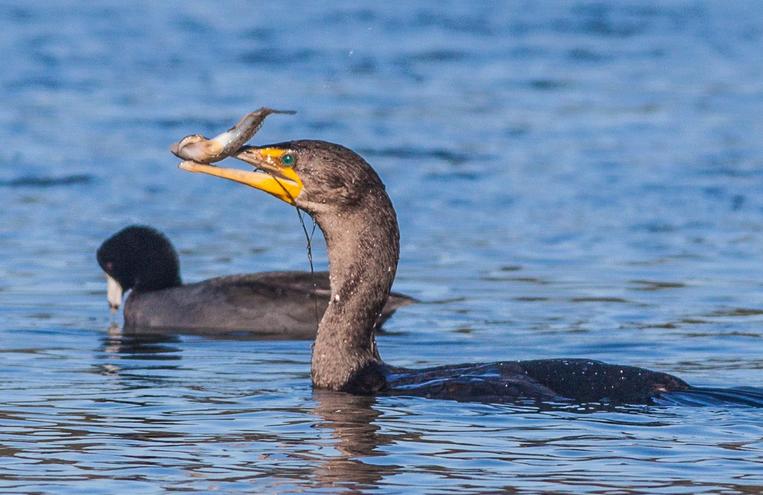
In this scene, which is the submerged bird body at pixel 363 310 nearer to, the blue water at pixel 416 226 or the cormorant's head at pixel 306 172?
the cormorant's head at pixel 306 172

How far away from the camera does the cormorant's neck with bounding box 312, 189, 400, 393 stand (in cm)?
966

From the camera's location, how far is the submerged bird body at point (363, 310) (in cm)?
912

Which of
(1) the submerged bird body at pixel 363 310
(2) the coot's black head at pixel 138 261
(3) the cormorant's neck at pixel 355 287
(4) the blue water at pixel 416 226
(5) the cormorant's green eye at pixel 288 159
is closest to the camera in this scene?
(4) the blue water at pixel 416 226

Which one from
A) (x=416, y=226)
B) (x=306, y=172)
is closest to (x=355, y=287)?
(x=306, y=172)

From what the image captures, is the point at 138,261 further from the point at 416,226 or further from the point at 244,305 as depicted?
the point at 416,226

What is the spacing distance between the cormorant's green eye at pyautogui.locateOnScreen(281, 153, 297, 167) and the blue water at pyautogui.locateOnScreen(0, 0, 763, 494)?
1256 mm

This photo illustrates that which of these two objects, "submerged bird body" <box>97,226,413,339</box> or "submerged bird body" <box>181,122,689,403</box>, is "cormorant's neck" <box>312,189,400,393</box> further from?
"submerged bird body" <box>97,226,413,339</box>

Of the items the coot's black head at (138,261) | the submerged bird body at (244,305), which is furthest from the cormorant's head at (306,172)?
the coot's black head at (138,261)

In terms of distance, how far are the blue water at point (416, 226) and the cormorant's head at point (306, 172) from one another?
3.60 feet

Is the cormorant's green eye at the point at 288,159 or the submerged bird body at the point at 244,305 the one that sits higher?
the cormorant's green eye at the point at 288,159

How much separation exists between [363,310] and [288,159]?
0.95 m

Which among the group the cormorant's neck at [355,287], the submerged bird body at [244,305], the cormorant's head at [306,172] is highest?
the cormorant's head at [306,172]

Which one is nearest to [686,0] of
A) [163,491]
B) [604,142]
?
[604,142]

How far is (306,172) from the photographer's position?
9.53 meters
